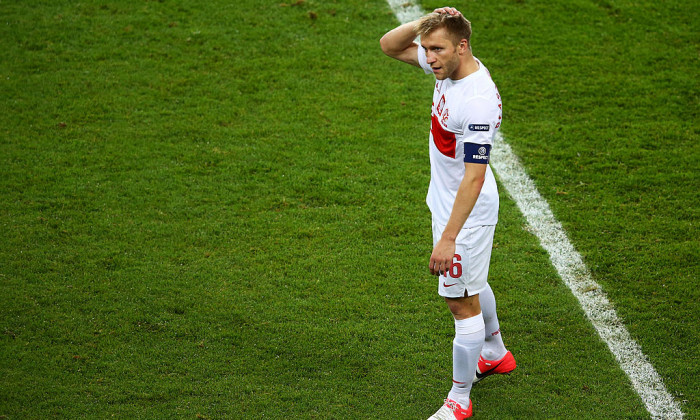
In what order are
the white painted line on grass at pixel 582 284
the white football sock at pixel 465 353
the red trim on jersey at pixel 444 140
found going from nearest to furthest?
the red trim on jersey at pixel 444 140 → the white football sock at pixel 465 353 → the white painted line on grass at pixel 582 284

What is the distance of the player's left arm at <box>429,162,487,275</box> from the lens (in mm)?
3309

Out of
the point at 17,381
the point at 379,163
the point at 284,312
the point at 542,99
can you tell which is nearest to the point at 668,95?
the point at 542,99

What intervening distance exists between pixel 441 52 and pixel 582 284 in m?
2.11

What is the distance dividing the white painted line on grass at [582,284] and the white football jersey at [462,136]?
1.26m

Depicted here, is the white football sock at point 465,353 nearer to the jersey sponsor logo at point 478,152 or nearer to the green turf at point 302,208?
the green turf at point 302,208

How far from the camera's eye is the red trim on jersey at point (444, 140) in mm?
3510

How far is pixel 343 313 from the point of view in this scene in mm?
4473

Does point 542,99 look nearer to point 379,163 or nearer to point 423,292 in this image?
point 379,163

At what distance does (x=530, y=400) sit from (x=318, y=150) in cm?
288

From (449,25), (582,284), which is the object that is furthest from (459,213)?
(582,284)

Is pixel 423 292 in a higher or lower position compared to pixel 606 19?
lower

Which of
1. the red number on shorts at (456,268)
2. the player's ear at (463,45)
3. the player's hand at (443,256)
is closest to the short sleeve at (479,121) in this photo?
the player's ear at (463,45)

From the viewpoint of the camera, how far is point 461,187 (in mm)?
3338

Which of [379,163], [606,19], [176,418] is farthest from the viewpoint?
[606,19]
